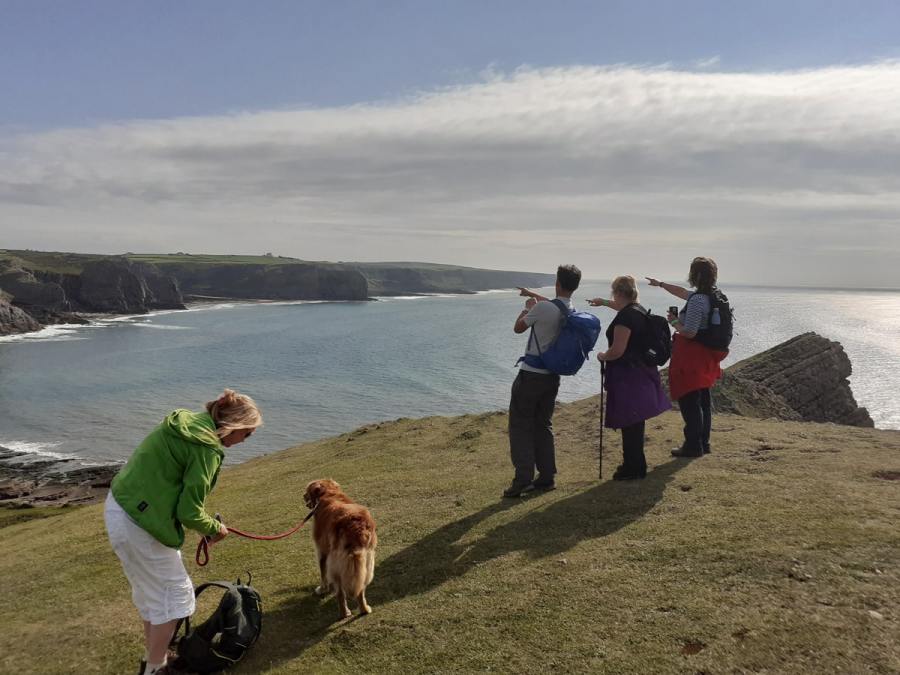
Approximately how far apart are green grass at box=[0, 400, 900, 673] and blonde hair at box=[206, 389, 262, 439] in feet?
8.99

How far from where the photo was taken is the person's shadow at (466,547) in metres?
7.04

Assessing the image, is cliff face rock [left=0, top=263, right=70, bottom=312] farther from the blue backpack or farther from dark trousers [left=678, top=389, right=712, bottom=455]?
dark trousers [left=678, top=389, right=712, bottom=455]

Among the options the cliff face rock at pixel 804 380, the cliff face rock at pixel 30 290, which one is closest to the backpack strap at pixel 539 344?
the cliff face rock at pixel 804 380

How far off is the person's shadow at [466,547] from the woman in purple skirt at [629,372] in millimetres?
1234

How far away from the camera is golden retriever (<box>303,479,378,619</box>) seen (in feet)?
22.4

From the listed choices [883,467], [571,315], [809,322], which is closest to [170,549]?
[571,315]

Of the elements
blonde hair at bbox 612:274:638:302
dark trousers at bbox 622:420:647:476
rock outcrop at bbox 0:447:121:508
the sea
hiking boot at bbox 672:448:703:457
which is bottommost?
rock outcrop at bbox 0:447:121:508

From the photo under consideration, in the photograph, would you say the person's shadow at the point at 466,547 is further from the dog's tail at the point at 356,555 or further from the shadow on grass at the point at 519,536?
the dog's tail at the point at 356,555

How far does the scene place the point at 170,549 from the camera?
5.62 meters

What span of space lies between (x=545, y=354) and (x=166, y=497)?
19.1 feet

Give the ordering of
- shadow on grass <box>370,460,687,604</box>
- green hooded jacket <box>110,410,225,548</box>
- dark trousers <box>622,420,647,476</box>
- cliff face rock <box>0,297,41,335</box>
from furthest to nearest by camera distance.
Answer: cliff face rock <box>0,297,41,335</box> < dark trousers <box>622,420,647,476</box> < shadow on grass <box>370,460,687,604</box> < green hooded jacket <box>110,410,225,548</box>

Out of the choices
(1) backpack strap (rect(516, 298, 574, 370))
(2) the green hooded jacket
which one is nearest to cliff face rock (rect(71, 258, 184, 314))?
(1) backpack strap (rect(516, 298, 574, 370))

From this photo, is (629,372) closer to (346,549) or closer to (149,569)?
(346,549)

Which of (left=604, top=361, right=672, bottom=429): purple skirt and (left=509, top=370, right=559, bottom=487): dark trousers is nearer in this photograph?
(left=509, top=370, right=559, bottom=487): dark trousers
